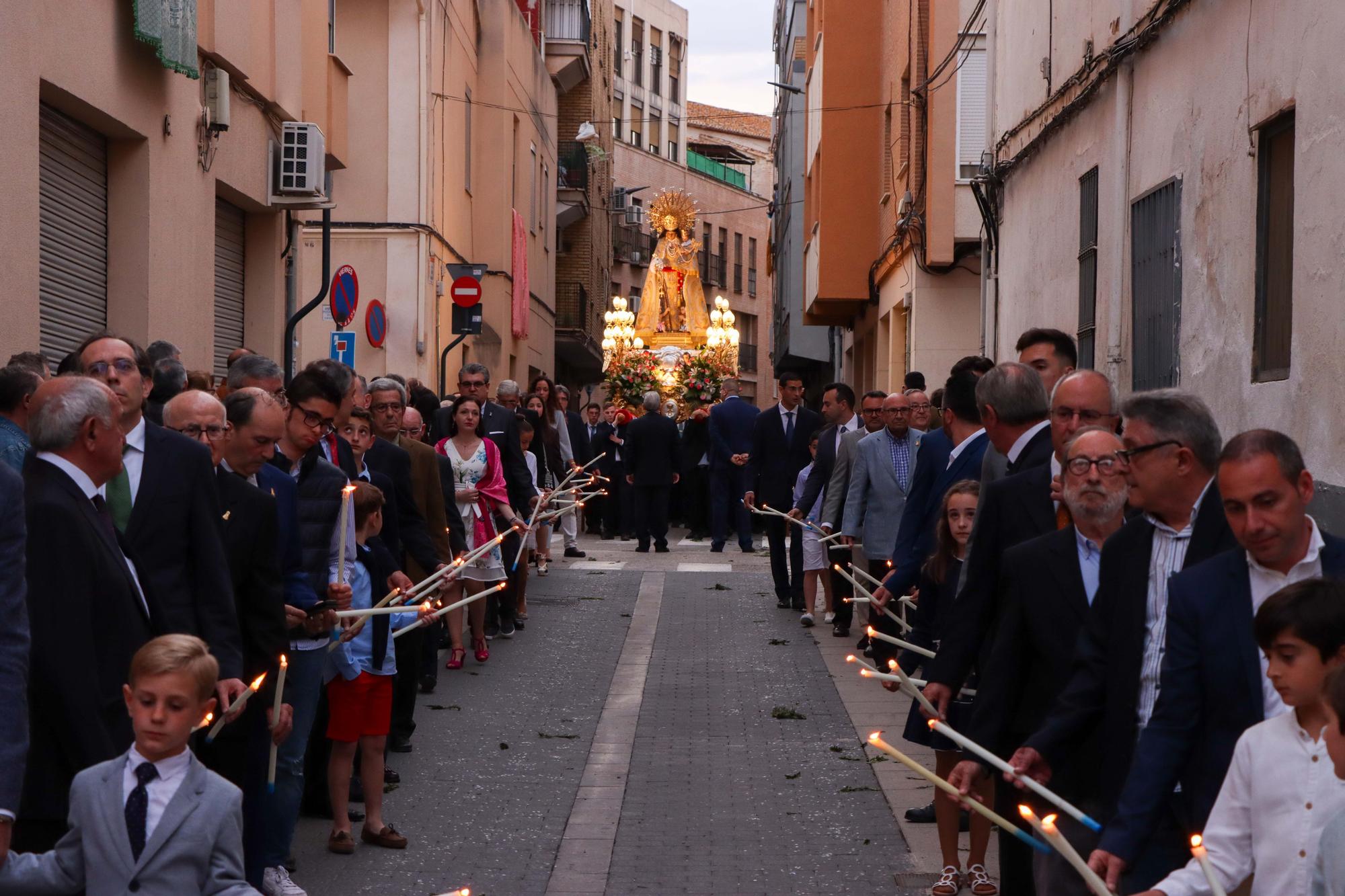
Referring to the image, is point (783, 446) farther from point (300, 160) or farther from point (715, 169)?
point (715, 169)

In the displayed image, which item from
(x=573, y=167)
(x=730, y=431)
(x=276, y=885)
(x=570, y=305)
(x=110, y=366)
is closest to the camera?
(x=110, y=366)

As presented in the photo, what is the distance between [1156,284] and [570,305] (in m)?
40.2

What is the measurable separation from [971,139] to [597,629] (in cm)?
931

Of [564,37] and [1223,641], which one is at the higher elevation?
[564,37]

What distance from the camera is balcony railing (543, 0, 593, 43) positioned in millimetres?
43062

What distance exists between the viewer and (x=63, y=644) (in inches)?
183

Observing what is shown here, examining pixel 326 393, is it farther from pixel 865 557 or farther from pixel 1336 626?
pixel 865 557

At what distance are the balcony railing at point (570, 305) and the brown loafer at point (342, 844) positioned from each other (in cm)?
4213

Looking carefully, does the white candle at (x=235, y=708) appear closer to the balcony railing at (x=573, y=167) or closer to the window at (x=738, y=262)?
the balcony railing at (x=573, y=167)

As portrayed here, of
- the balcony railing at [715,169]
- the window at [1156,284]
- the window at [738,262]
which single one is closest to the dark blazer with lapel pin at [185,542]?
the window at [1156,284]

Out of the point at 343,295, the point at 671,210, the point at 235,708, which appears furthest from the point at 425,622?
the point at 671,210

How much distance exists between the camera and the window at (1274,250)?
346 inches

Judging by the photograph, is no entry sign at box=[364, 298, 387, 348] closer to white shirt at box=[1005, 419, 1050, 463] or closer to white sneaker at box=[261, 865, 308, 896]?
white sneaker at box=[261, 865, 308, 896]

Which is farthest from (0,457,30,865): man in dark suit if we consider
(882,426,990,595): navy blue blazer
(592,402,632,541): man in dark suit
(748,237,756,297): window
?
(748,237,756,297): window
